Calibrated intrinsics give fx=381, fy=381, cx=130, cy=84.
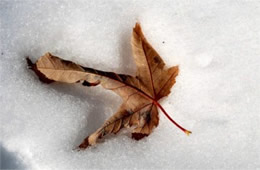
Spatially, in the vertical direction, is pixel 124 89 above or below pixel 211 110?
above

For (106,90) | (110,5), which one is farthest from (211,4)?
(106,90)

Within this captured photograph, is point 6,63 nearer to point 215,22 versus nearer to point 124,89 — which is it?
point 124,89

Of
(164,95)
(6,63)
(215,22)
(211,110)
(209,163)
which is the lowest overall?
(209,163)

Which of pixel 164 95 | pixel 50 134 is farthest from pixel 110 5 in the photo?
pixel 50 134
